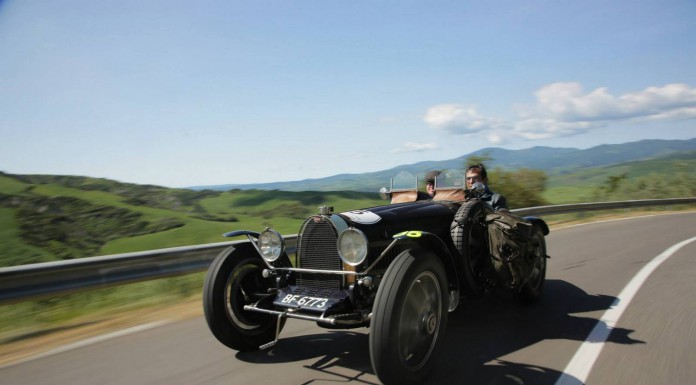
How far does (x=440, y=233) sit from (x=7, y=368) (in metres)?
3.95

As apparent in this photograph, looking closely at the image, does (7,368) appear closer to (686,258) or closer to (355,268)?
(355,268)

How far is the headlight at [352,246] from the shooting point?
3.82m

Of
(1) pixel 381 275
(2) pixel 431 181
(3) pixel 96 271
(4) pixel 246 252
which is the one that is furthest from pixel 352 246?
(3) pixel 96 271

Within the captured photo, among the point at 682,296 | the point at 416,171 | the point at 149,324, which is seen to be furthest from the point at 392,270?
the point at 682,296

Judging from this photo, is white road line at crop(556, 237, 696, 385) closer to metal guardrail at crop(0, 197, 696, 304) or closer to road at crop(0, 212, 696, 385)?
road at crop(0, 212, 696, 385)

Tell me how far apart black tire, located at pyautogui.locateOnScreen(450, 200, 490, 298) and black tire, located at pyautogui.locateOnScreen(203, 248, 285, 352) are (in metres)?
1.83

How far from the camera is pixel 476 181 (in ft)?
19.6

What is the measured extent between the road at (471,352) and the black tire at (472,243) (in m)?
0.44

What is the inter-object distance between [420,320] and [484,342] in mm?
1123

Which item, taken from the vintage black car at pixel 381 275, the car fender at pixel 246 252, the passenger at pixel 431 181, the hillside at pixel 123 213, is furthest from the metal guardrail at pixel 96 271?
A: the passenger at pixel 431 181

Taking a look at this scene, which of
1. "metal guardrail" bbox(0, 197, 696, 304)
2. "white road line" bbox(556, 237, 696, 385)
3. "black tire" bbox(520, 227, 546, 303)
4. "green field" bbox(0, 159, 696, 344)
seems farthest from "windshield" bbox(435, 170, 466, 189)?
"metal guardrail" bbox(0, 197, 696, 304)

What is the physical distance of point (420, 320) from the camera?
3682 mm

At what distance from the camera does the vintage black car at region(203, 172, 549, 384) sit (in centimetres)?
347

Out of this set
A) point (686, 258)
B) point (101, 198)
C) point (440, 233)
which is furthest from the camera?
point (101, 198)
